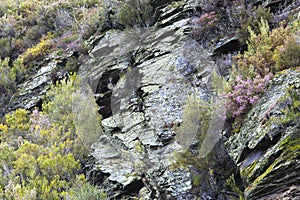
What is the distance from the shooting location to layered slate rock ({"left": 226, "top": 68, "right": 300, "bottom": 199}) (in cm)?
393

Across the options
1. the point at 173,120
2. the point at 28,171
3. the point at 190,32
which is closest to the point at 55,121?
the point at 28,171

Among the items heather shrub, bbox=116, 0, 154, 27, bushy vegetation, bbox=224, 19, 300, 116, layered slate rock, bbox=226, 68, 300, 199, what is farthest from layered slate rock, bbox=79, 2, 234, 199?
bushy vegetation, bbox=224, 19, 300, 116

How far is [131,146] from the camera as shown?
260 inches

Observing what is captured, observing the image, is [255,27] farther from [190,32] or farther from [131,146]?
[131,146]

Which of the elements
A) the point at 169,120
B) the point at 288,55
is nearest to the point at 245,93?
the point at 288,55

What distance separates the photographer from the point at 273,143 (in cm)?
438

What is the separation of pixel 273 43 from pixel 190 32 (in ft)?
10.0

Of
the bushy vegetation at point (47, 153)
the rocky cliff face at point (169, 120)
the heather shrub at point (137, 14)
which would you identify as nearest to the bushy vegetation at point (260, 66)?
the rocky cliff face at point (169, 120)

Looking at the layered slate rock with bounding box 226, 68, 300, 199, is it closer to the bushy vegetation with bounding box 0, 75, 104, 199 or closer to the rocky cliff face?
the rocky cliff face

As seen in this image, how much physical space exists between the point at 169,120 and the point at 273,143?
8.45 ft

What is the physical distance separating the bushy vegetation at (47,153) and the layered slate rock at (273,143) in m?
2.60

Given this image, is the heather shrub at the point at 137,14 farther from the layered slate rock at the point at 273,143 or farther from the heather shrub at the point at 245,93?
the layered slate rock at the point at 273,143

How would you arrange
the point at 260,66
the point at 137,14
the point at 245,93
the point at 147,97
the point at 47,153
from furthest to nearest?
the point at 137,14 → the point at 147,97 → the point at 47,153 → the point at 260,66 → the point at 245,93

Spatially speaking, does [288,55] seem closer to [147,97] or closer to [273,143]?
[273,143]
